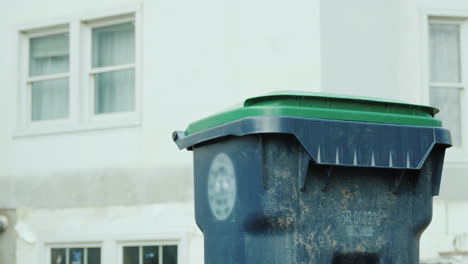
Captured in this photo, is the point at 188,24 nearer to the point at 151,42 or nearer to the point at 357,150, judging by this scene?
the point at 151,42

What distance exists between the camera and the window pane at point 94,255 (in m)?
10.1

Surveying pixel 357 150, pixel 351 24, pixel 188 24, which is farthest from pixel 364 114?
pixel 188 24

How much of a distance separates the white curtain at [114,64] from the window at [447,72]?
3184 millimetres

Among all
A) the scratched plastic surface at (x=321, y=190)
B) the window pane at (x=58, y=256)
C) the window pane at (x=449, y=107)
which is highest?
the window pane at (x=449, y=107)

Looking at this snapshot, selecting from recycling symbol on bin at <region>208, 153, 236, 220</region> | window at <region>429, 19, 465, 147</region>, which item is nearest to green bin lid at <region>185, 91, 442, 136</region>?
recycling symbol on bin at <region>208, 153, 236, 220</region>

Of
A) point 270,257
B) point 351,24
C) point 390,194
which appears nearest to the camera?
point 270,257

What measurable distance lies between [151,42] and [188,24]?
19.9 inches

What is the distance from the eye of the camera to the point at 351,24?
9219 millimetres

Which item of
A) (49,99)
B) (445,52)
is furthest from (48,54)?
(445,52)

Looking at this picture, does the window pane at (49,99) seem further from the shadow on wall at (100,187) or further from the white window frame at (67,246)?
the white window frame at (67,246)

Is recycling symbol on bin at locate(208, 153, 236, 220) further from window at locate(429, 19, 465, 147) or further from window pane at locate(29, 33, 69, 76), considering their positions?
window pane at locate(29, 33, 69, 76)

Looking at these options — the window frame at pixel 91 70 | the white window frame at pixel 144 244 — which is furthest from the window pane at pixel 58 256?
the window frame at pixel 91 70

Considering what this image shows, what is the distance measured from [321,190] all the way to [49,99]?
20.1ft

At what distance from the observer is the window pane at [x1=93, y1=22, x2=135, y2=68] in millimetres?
10352
